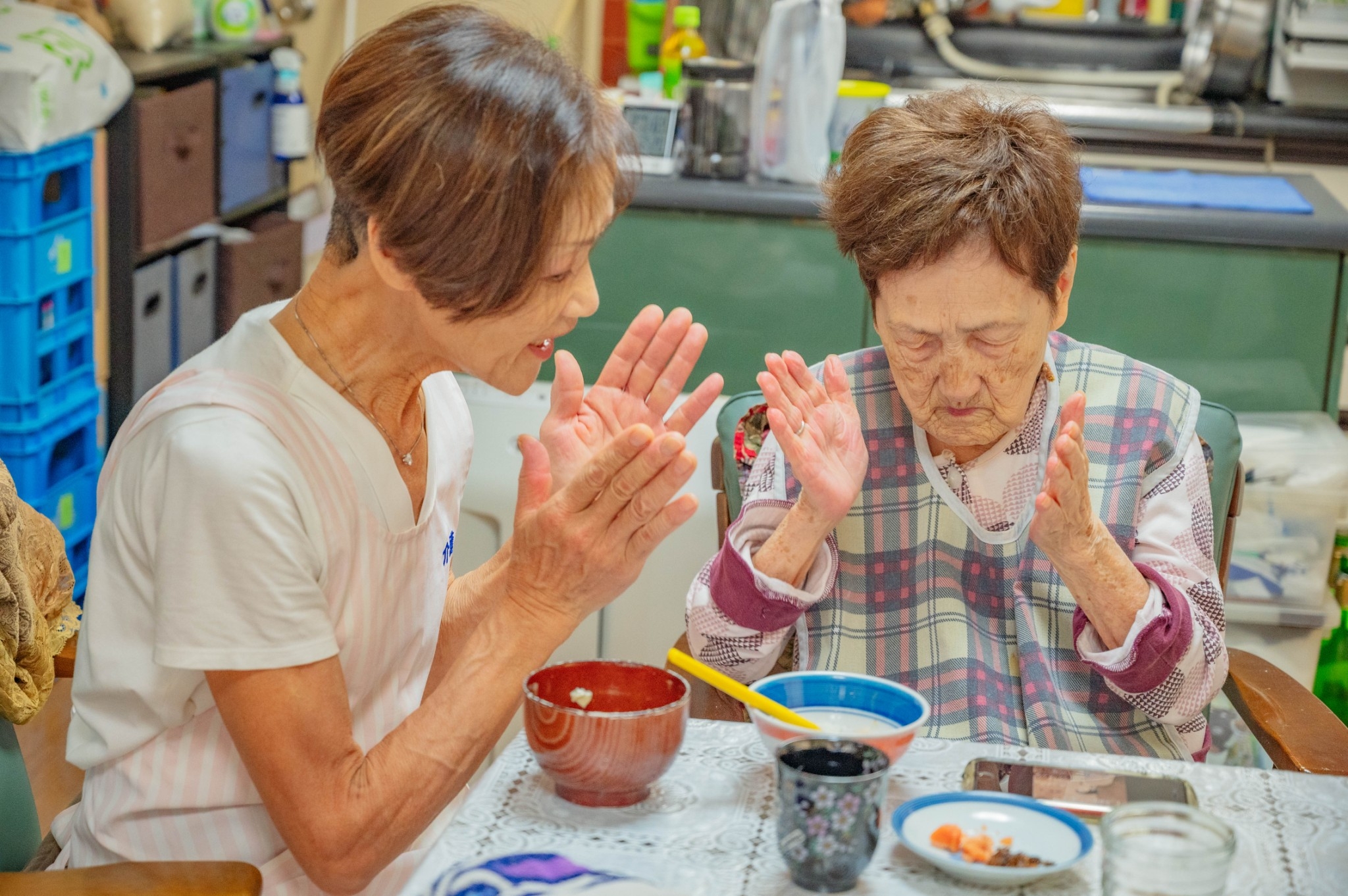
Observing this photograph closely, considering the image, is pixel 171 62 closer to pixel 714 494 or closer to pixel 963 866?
pixel 714 494

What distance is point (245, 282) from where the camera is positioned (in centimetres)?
351

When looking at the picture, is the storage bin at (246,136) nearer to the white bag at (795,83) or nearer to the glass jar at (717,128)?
the glass jar at (717,128)

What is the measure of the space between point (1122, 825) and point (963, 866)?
11 centimetres

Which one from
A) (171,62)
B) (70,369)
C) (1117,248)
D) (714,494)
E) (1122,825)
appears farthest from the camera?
(171,62)

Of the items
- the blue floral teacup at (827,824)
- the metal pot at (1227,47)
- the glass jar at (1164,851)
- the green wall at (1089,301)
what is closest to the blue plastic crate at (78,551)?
the green wall at (1089,301)

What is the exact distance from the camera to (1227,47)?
3.46 m

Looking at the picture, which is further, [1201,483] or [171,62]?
[171,62]

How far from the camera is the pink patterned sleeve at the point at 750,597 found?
1430mm

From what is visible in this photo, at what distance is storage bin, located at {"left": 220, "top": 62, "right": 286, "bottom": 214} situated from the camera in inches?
134

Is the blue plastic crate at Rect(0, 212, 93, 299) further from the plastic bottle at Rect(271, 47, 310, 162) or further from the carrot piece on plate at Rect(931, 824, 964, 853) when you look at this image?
the carrot piece on plate at Rect(931, 824, 964, 853)

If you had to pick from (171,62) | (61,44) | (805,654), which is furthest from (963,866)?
(171,62)

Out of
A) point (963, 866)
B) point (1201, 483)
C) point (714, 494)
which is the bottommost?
point (714, 494)

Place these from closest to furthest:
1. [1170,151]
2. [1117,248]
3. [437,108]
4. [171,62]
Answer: [437,108]
[1117,248]
[171,62]
[1170,151]

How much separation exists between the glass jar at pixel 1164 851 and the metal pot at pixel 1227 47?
296 cm
